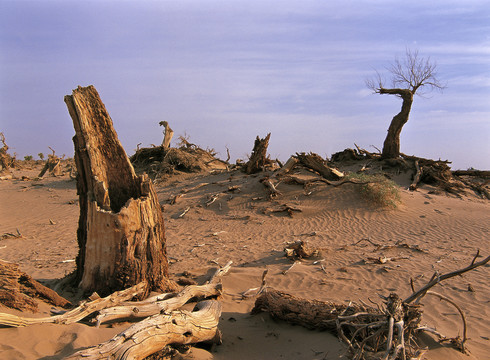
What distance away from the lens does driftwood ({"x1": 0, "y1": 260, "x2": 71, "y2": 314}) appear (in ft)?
13.6

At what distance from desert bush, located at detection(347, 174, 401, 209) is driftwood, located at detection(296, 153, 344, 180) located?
135cm

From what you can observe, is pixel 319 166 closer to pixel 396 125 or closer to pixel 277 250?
pixel 396 125

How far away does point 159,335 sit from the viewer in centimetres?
340

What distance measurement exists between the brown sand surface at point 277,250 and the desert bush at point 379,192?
36 centimetres

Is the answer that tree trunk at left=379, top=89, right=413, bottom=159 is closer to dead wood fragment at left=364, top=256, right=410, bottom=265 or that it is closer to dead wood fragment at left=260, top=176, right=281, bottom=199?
dead wood fragment at left=260, top=176, right=281, bottom=199

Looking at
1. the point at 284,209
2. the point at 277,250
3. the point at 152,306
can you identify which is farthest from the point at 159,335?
the point at 284,209

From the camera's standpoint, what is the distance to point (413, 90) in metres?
16.2

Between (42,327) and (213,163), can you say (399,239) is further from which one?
(213,163)

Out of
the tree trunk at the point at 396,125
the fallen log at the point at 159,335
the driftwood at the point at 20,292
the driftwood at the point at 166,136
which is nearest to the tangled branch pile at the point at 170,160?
the driftwood at the point at 166,136

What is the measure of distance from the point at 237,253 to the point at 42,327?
17.7 feet

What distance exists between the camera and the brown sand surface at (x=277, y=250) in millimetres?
4008

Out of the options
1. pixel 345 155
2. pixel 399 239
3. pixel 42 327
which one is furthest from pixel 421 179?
pixel 42 327

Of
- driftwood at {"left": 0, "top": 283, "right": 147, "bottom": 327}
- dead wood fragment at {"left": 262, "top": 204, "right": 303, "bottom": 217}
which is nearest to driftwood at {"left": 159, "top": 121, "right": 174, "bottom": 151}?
dead wood fragment at {"left": 262, "top": 204, "right": 303, "bottom": 217}

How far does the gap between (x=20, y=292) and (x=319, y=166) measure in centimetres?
1167
